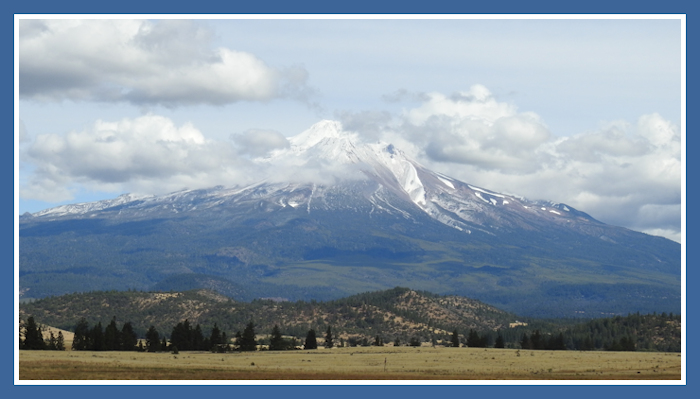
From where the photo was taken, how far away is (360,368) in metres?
99.1

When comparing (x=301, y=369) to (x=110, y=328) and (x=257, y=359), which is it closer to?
(x=257, y=359)

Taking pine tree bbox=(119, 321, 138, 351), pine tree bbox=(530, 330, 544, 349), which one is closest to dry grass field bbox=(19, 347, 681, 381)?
pine tree bbox=(119, 321, 138, 351)

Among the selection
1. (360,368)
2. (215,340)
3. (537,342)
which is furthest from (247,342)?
(537,342)

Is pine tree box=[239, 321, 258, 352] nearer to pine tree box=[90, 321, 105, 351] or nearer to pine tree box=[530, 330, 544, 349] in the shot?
pine tree box=[90, 321, 105, 351]

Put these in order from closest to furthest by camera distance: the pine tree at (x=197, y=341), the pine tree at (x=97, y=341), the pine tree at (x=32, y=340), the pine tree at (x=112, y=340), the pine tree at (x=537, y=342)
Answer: the pine tree at (x=32, y=340)
the pine tree at (x=97, y=341)
the pine tree at (x=112, y=340)
the pine tree at (x=197, y=341)
the pine tree at (x=537, y=342)

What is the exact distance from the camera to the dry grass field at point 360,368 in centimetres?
8612

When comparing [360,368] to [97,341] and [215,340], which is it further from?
[97,341]

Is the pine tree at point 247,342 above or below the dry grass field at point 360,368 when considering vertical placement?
below

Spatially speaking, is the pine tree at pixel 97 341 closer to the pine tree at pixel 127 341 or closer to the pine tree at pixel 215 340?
the pine tree at pixel 127 341

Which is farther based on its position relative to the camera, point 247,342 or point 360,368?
point 247,342

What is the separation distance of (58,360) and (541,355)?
63300 millimetres

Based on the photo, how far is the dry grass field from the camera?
283ft

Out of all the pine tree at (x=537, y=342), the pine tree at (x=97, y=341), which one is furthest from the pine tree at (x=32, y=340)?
the pine tree at (x=537, y=342)

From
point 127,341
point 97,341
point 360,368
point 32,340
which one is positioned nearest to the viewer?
point 360,368
